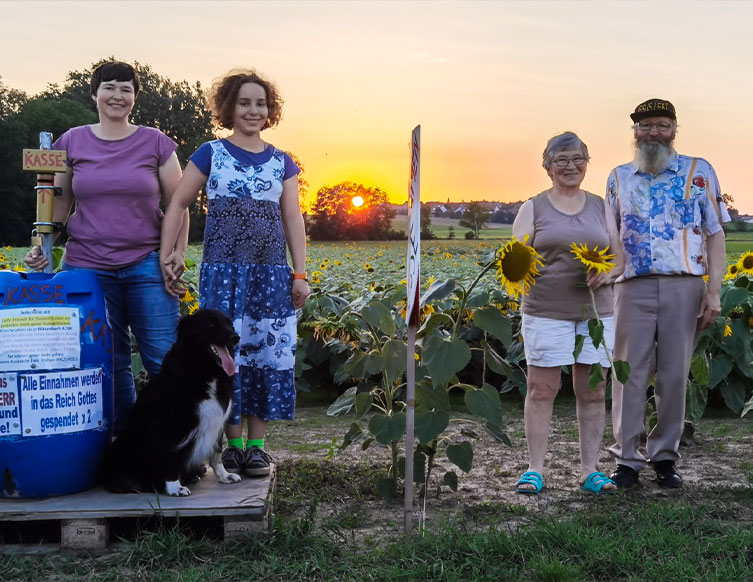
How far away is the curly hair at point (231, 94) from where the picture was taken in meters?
3.89

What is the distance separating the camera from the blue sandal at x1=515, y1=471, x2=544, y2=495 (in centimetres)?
426

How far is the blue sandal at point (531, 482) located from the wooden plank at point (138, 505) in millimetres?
1391

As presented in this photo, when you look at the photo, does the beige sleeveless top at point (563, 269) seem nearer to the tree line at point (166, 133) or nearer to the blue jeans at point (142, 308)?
the blue jeans at point (142, 308)

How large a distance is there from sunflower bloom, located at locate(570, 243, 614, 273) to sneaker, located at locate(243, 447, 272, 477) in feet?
5.90

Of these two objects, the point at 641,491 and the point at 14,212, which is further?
the point at 14,212

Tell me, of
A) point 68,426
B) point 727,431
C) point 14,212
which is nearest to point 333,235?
point 14,212

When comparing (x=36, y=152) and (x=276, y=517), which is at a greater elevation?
(x=36, y=152)

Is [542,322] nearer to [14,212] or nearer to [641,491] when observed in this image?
[641,491]

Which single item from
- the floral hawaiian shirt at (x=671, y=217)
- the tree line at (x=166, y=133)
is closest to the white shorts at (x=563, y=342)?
the floral hawaiian shirt at (x=671, y=217)

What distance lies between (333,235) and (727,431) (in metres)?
27.8

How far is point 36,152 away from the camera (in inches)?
145

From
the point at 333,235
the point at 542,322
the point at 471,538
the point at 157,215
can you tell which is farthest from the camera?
the point at 333,235

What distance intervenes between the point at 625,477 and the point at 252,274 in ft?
7.46

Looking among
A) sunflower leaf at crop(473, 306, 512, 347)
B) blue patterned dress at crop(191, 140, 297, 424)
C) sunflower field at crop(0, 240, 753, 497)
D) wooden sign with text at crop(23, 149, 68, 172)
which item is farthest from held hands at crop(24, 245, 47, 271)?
sunflower leaf at crop(473, 306, 512, 347)
